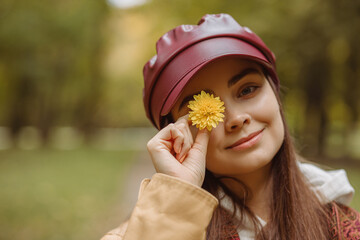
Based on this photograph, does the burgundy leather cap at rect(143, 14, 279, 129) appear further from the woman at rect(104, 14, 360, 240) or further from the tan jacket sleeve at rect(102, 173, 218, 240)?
the tan jacket sleeve at rect(102, 173, 218, 240)

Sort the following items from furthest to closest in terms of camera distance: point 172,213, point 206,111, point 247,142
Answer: point 247,142
point 206,111
point 172,213

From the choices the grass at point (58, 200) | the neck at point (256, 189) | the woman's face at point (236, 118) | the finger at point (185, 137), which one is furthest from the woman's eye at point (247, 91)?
the grass at point (58, 200)

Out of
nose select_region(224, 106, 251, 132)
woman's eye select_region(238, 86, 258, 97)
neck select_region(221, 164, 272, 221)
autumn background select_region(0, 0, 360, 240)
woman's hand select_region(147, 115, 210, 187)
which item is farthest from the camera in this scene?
autumn background select_region(0, 0, 360, 240)

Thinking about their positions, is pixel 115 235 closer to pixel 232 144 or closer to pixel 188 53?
pixel 232 144

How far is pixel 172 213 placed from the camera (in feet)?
4.86

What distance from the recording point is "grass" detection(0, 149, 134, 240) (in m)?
6.04

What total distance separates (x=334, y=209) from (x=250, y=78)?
89 centimetres

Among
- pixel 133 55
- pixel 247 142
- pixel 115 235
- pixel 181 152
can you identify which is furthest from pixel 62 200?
pixel 133 55

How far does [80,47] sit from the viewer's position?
693 inches

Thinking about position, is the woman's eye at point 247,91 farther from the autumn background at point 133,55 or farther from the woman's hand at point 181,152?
the autumn background at point 133,55

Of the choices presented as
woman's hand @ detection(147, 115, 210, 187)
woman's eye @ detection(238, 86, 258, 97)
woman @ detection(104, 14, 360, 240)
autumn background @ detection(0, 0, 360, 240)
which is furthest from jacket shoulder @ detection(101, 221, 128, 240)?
autumn background @ detection(0, 0, 360, 240)

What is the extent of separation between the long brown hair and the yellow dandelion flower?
0.44 m

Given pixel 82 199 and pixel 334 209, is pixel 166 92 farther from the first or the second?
pixel 82 199

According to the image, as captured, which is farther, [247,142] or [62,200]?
[62,200]
